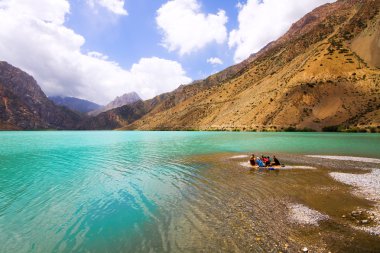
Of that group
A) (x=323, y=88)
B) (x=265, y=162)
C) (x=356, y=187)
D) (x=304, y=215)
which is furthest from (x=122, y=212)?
(x=323, y=88)

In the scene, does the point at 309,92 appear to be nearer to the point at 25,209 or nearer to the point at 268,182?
the point at 268,182

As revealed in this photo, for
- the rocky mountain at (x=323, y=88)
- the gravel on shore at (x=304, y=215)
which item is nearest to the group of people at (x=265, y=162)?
the gravel on shore at (x=304, y=215)

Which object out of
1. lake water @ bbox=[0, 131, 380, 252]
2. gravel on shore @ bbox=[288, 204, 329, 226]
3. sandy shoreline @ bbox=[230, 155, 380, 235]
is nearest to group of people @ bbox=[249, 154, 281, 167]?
sandy shoreline @ bbox=[230, 155, 380, 235]

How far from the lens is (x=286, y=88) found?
13612 cm

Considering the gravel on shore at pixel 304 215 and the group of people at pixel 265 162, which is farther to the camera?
the group of people at pixel 265 162

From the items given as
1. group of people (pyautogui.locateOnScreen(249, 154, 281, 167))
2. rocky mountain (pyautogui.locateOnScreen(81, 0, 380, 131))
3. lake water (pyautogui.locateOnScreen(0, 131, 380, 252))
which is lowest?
lake water (pyautogui.locateOnScreen(0, 131, 380, 252))

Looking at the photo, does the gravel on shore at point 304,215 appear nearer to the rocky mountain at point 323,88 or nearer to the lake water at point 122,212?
the lake water at point 122,212

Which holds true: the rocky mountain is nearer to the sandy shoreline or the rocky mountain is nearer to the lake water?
the sandy shoreline

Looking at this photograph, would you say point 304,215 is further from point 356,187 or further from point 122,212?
point 122,212

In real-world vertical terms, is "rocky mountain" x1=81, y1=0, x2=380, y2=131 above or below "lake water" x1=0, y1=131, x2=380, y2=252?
above

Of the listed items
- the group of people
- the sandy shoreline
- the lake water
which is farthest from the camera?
the group of people

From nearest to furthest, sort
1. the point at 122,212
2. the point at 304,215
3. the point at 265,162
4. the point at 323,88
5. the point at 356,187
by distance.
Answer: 1. the point at 304,215
2. the point at 122,212
3. the point at 356,187
4. the point at 265,162
5. the point at 323,88

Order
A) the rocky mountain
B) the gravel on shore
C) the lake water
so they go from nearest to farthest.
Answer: the lake water < the gravel on shore < the rocky mountain

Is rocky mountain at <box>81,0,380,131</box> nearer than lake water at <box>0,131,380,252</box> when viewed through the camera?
No
